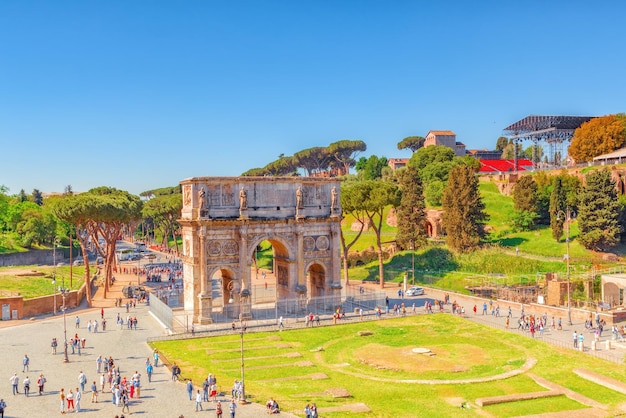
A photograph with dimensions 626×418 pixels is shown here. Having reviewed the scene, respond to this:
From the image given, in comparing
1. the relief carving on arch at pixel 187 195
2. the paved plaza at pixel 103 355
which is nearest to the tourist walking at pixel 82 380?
the paved plaza at pixel 103 355

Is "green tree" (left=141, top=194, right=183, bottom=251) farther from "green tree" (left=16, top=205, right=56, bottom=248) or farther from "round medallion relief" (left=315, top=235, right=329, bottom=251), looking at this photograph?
"round medallion relief" (left=315, top=235, right=329, bottom=251)

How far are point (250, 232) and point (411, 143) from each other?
10336cm

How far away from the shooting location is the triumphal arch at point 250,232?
147 ft

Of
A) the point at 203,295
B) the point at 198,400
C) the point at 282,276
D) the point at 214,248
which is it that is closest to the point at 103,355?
the point at 203,295

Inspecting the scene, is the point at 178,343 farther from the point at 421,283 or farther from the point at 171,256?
the point at 171,256

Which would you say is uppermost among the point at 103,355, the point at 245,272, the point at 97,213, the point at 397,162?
the point at 397,162

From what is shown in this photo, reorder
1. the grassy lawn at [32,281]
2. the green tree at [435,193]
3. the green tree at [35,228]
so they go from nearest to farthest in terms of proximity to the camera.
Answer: the grassy lawn at [32,281] → the green tree at [35,228] → the green tree at [435,193]

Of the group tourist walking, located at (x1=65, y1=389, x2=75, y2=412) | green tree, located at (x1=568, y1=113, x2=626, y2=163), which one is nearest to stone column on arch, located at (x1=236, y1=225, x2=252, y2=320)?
tourist walking, located at (x1=65, y1=389, x2=75, y2=412)

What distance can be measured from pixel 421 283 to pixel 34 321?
37575 mm

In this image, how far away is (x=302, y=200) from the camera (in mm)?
48031

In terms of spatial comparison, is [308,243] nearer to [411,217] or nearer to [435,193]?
[411,217]

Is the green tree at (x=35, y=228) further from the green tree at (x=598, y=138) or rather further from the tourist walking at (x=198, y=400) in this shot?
the green tree at (x=598, y=138)

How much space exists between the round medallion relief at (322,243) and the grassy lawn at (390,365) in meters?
7.80

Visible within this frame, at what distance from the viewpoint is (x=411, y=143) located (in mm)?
143375
